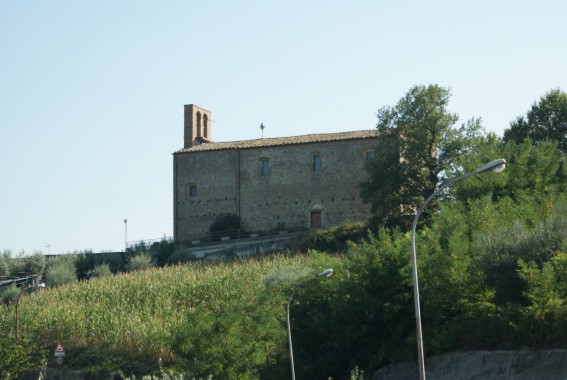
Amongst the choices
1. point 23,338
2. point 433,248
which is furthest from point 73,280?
point 433,248

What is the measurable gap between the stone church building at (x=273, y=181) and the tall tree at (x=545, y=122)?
36.0 ft

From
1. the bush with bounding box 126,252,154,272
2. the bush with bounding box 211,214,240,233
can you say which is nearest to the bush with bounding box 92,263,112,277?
the bush with bounding box 126,252,154,272

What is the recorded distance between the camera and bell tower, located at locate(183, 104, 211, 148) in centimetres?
7244

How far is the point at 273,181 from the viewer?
66.9 meters

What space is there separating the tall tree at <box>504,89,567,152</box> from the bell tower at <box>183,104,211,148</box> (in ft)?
83.4

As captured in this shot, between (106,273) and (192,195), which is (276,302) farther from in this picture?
(192,195)

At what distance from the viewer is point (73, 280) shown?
202 ft

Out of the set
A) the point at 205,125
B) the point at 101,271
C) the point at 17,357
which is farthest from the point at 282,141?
the point at 17,357

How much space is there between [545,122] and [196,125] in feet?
91.2

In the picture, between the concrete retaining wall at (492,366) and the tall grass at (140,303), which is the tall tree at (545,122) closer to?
the tall grass at (140,303)

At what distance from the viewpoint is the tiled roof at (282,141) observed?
65.0 m

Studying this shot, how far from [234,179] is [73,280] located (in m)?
13.1

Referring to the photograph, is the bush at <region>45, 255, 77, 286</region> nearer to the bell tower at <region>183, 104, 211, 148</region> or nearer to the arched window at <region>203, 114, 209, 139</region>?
the bell tower at <region>183, 104, 211, 148</region>

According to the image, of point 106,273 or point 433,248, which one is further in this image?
point 106,273
